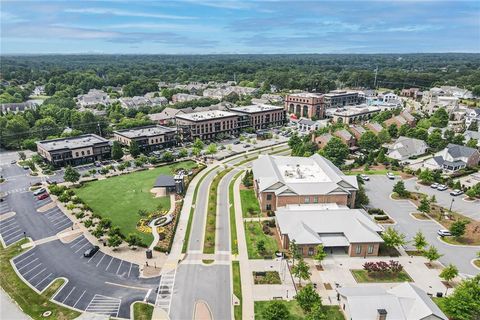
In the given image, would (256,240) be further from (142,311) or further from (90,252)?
(90,252)

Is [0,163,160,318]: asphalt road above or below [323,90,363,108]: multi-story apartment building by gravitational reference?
below

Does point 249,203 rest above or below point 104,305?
above

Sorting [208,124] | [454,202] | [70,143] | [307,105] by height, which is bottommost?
[454,202]

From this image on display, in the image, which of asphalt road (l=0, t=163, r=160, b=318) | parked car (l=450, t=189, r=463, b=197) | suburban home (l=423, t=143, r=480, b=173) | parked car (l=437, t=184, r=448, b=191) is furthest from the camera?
suburban home (l=423, t=143, r=480, b=173)

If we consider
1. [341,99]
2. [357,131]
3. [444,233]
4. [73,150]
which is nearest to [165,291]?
[444,233]

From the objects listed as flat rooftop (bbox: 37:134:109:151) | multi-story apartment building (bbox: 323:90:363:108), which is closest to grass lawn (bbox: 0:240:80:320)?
flat rooftop (bbox: 37:134:109:151)

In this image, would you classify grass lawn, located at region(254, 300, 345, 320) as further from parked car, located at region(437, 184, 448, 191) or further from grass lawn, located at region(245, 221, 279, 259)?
parked car, located at region(437, 184, 448, 191)

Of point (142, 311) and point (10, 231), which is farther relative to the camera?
point (10, 231)
